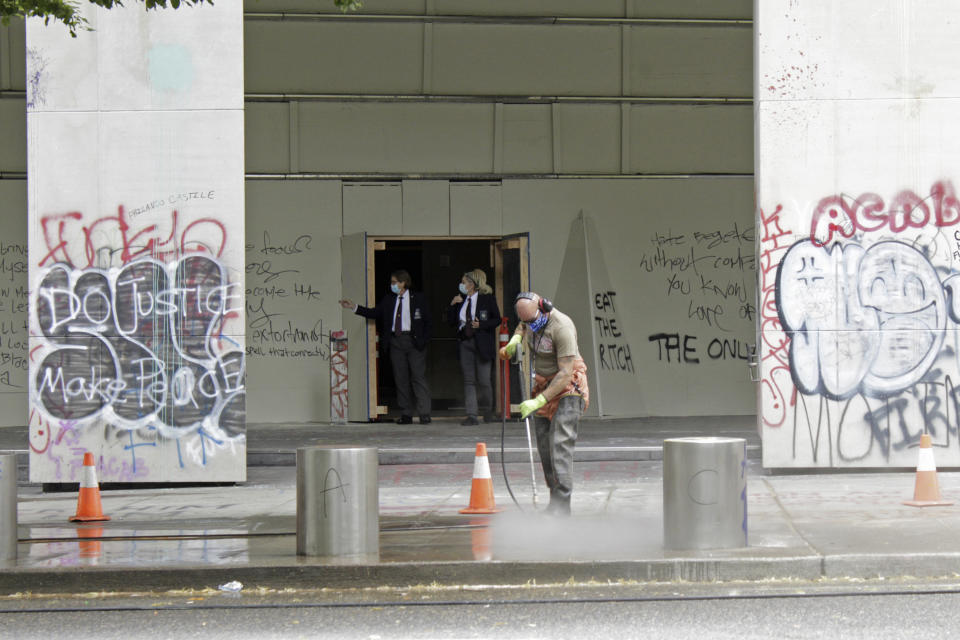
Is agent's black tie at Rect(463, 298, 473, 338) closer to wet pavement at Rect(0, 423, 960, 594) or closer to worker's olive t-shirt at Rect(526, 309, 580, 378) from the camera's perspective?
wet pavement at Rect(0, 423, 960, 594)

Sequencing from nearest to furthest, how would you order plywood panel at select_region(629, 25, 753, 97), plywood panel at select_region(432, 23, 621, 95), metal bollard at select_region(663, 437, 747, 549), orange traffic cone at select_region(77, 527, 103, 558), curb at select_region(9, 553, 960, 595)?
curb at select_region(9, 553, 960, 595) < metal bollard at select_region(663, 437, 747, 549) < orange traffic cone at select_region(77, 527, 103, 558) < plywood panel at select_region(432, 23, 621, 95) < plywood panel at select_region(629, 25, 753, 97)

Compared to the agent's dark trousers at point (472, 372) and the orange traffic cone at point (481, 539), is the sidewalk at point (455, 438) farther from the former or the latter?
the orange traffic cone at point (481, 539)

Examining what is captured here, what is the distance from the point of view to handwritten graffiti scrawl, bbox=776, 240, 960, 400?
11.6 meters

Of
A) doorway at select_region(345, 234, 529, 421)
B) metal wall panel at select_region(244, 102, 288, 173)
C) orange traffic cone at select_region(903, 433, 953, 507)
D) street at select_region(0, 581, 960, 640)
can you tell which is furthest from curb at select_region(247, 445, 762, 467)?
street at select_region(0, 581, 960, 640)

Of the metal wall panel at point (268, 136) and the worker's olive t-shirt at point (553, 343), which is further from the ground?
the metal wall panel at point (268, 136)

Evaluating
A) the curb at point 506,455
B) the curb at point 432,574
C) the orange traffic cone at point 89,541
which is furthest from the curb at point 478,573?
the curb at point 506,455

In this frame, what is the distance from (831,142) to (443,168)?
6.72m

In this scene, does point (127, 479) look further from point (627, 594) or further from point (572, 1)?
point (572, 1)

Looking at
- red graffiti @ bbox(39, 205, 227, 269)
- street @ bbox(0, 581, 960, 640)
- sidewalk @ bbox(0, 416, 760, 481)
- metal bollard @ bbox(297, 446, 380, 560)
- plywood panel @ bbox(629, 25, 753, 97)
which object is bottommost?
street @ bbox(0, 581, 960, 640)

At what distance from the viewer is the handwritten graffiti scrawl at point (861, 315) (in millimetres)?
11641

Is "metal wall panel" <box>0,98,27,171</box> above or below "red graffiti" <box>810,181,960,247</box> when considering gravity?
above

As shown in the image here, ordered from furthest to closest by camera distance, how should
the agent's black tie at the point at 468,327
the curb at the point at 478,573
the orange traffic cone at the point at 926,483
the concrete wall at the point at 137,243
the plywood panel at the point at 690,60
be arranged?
the plywood panel at the point at 690,60
the agent's black tie at the point at 468,327
the concrete wall at the point at 137,243
the orange traffic cone at the point at 926,483
the curb at the point at 478,573

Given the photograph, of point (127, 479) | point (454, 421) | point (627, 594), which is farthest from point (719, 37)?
point (627, 594)

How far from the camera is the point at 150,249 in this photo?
11.8 m
